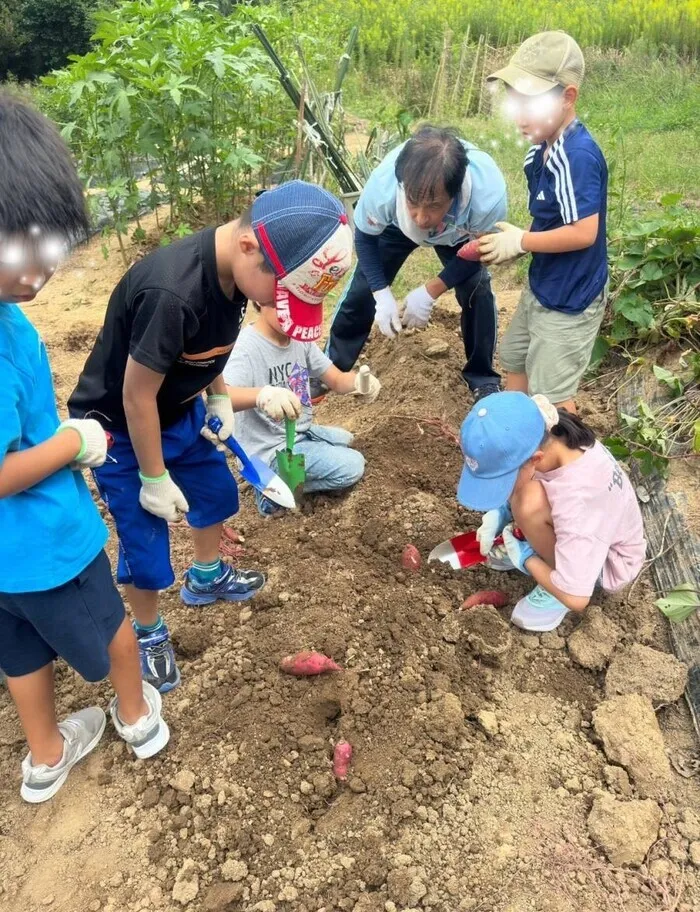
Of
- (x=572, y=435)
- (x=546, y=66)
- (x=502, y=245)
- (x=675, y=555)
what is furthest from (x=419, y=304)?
(x=675, y=555)

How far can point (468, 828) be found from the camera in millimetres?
1780

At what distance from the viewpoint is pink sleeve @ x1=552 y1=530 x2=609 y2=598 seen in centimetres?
197

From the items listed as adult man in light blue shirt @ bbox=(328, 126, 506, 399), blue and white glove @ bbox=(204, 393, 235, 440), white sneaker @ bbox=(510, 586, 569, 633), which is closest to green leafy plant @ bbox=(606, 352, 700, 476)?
white sneaker @ bbox=(510, 586, 569, 633)

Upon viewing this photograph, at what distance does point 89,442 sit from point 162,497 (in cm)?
41

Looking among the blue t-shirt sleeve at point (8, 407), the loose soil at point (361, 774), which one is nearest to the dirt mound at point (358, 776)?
the loose soil at point (361, 774)

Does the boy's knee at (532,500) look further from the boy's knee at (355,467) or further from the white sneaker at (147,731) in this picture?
the white sneaker at (147,731)

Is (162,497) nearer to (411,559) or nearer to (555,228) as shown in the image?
(411,559)

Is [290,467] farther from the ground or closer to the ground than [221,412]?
closer to the ground

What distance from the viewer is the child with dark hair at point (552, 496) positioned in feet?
6.16

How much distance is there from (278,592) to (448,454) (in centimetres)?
107

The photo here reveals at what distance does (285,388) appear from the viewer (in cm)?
257

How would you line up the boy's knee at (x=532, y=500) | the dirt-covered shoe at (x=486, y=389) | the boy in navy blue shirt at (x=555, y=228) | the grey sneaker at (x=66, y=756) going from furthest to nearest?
the dirt-covered shoe at (x=486, y=389), the boy in navy blue shirt at (x=555, y=228), the boy's knee at (x=532, y=500), the grey sneaker at (x=66, y=756)

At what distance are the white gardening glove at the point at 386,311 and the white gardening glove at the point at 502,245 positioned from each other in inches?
24.2

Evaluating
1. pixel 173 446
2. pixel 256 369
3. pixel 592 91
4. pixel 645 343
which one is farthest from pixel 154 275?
pixel 592 91
